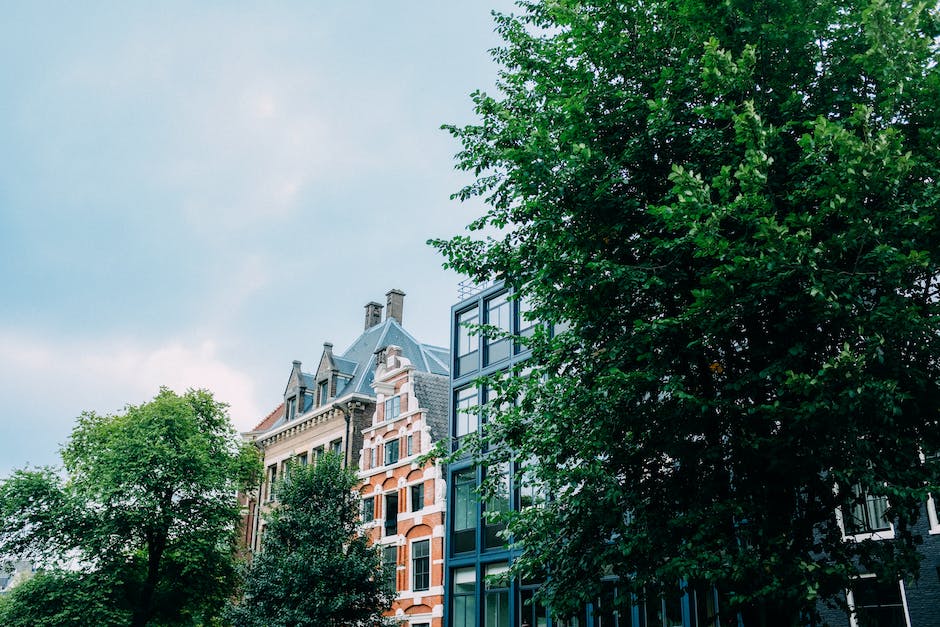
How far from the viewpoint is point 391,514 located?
126 feet

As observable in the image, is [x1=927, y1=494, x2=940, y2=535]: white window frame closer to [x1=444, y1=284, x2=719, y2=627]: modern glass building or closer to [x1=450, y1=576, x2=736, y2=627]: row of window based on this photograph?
[x1=450, y1=576, x2=736, y2=627]: row of window

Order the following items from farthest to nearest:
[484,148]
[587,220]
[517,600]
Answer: [517,600] < [484,148] < [587,220]

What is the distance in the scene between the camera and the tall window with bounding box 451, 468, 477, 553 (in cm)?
3341

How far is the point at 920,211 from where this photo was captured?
11398mm

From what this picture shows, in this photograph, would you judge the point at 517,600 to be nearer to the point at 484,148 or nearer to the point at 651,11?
the point at 484,148

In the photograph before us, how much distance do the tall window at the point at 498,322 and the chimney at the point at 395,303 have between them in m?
16.6

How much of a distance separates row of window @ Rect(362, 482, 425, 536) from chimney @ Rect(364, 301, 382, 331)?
1558 centimetres

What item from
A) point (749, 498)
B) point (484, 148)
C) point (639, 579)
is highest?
point (484, 148)

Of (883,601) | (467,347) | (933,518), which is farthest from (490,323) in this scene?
(933,518)

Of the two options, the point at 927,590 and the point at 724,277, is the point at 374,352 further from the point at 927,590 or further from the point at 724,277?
the point at 724,277

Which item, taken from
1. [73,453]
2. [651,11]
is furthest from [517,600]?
[73,453]

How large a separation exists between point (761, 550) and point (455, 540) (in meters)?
23.2

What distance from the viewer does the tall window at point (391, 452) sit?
39219 mm

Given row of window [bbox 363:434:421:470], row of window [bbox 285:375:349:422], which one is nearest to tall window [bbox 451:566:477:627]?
row of window [bbox 363:434:421:470]
